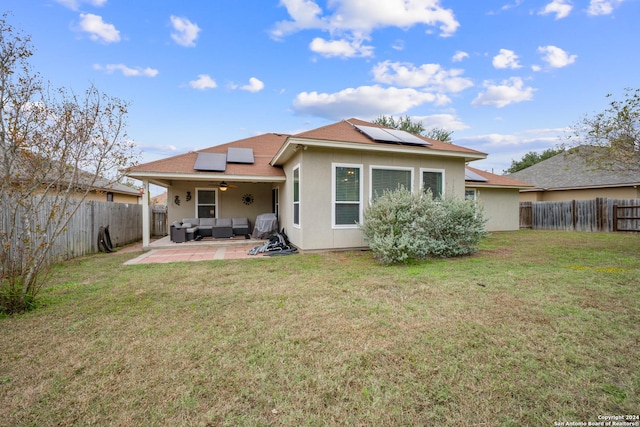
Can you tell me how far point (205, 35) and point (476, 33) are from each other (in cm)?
1000

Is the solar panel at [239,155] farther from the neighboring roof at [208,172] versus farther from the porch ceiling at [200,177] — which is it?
the porch ceiling at [200,177]

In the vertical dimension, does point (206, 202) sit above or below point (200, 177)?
below

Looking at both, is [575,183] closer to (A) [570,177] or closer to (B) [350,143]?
(A) [570,177]

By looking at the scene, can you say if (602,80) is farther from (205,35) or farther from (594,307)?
(205,35)

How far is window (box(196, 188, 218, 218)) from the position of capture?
12094mm

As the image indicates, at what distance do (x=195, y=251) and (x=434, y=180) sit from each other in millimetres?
7901

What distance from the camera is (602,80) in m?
9.87

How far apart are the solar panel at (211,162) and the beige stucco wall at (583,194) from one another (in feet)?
65.2

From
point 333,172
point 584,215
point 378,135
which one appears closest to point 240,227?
point 333,172

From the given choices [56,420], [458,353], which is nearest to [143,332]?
[56,420]

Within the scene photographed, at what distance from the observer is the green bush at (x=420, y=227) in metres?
6.33

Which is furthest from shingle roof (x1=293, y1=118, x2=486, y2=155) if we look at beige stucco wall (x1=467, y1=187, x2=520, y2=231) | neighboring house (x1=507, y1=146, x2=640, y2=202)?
neighboring house (x1=507, y1=146, x2=640, y2=202)

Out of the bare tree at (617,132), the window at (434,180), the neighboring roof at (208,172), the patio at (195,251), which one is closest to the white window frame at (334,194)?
the window at (434,180)

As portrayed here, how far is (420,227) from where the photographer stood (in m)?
6.73
